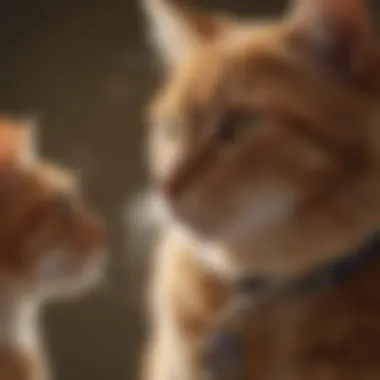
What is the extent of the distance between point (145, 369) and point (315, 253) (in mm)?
318

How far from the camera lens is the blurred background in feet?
3.84

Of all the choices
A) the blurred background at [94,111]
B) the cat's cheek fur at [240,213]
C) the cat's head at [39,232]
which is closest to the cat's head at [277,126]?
the cat's cheek fur at [240,213]

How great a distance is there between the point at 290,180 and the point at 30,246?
0.28 metres

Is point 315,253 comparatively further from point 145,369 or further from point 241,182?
point 145,369

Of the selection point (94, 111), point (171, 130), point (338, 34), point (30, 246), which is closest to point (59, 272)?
point (30, 246)

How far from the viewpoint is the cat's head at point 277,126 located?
0.70 meters

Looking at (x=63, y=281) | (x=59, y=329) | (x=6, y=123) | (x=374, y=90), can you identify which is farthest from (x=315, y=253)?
(x=59, y=329)

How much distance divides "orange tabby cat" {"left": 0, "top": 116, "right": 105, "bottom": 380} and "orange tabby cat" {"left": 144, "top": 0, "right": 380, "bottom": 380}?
5.2 inches

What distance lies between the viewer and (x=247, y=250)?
743 millimetres

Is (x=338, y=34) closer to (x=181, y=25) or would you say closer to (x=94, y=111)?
(x=181, y=25)

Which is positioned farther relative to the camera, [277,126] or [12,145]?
[12,145]

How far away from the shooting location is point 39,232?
2.72 ft

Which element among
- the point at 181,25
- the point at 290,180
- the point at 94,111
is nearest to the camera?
the point at 290,180

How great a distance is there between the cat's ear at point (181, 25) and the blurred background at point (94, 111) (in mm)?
345
